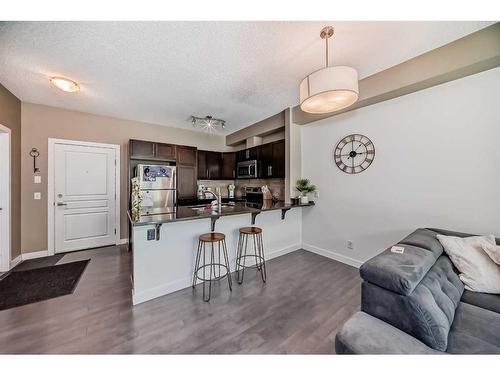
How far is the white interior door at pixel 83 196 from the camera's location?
11.7ft

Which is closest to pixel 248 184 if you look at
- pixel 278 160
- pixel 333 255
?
pixel 278 160

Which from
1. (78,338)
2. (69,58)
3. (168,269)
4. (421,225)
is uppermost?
(69,58)

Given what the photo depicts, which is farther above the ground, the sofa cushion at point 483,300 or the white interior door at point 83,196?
the white interior door at point 83,196

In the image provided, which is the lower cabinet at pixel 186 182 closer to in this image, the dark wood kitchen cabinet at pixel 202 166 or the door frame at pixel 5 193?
the dark wood kitchen cabinet at pixel 202 166

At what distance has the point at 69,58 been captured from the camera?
2102mm

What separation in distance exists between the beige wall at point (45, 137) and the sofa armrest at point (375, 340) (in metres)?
4.42

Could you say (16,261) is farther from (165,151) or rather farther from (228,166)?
(228,166)

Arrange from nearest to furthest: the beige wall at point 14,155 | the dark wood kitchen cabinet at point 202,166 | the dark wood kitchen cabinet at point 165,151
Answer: the beige wall at point 14,155 < the dark wood kitchen cabinet at point 165,151 < the dark wood kitchen cabinet at point 202,166

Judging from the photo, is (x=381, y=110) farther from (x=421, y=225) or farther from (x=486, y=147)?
(x=421, y=225)

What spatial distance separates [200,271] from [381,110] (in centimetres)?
332

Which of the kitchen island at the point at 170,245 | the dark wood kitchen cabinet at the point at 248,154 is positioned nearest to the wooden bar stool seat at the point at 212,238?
the kitchen island at the point at 170,245

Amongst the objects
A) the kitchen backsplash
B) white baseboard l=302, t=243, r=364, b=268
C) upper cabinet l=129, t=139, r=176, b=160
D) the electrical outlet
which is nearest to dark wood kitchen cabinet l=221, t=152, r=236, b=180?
the kitchen backsplash

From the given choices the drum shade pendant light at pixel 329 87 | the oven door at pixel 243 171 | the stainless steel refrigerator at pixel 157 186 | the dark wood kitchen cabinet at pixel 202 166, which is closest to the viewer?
the drum shade pendant light at pixel 329 87
